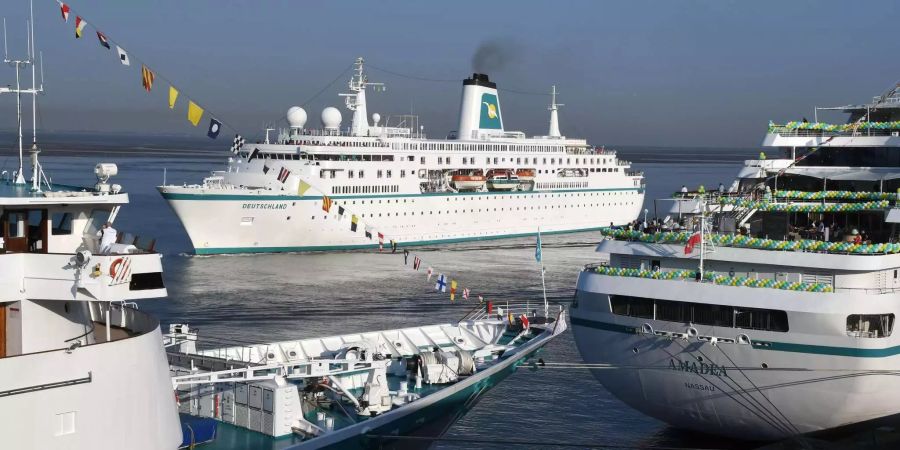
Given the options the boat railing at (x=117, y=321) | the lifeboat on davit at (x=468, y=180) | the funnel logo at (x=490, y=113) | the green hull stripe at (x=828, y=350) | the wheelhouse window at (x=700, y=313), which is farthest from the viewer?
the funnel logo at (x=490, y=113)

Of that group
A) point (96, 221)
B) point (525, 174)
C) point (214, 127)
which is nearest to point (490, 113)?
point (525, 174)

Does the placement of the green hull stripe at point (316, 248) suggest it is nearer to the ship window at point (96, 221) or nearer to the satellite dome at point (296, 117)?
the satellite dome at point (296, 117)

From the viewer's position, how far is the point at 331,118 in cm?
5447

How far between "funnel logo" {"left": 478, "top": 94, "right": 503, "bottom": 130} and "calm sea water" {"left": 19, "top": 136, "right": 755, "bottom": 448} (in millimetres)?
8842

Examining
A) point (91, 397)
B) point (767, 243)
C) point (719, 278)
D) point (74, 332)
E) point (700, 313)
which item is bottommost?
point (91, 397)

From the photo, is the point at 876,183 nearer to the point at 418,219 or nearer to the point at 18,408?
the point at 18,408

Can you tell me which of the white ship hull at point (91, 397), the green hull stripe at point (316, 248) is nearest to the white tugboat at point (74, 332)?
the white ship hull at point (91, 397)

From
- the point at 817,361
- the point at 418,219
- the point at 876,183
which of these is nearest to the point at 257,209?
the point at 418,219

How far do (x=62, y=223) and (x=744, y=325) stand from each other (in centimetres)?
1092

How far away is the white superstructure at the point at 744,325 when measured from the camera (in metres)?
16.9

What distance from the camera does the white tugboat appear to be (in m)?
10.1

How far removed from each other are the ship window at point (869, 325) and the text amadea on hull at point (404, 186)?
24.2 metres

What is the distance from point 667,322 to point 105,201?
33.2ft

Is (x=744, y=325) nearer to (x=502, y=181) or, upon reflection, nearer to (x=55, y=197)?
(x=55, y=197)
